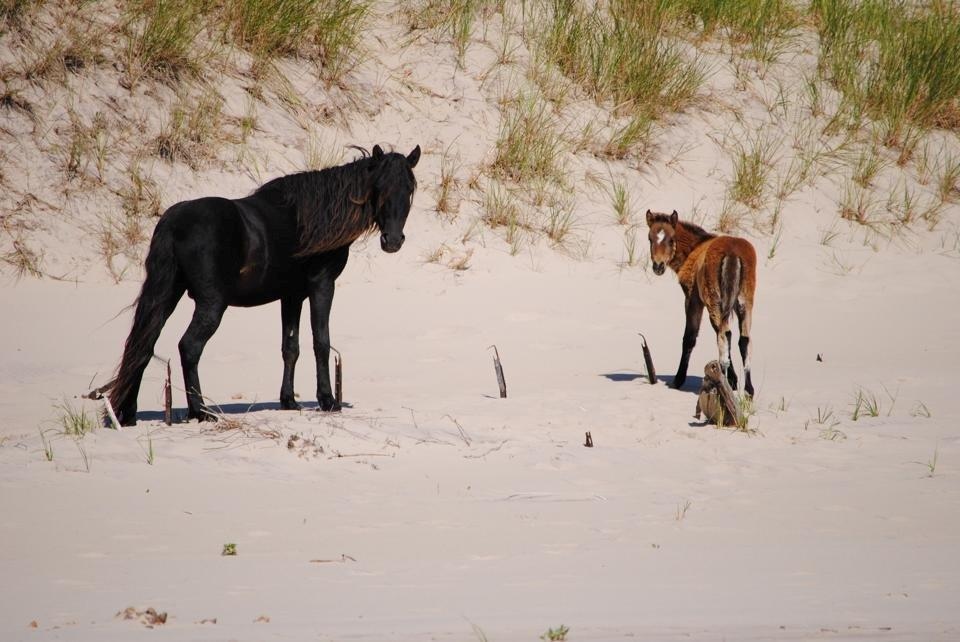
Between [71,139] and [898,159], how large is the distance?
11374 mm

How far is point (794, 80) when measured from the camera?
17.8m

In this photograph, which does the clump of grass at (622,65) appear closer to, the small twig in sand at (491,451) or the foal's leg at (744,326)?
the foal's leg at (744,326)

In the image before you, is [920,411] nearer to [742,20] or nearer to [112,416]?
[112,416]

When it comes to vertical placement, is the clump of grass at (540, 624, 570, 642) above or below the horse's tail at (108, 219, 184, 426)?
below

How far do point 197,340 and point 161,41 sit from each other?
8.12 metres

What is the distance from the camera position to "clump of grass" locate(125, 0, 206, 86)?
14.5 m

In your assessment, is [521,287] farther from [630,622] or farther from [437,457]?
[630,622]

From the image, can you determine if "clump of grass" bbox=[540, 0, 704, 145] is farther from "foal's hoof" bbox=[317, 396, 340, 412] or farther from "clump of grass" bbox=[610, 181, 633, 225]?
"foal's hoof" bbox=[317, 396, 340, 412]

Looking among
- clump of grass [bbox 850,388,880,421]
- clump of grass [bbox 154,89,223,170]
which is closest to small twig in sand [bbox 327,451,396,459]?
clump of grass [bbox 850,388,880,421]

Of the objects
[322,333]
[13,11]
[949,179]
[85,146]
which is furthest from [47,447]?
[949,179]

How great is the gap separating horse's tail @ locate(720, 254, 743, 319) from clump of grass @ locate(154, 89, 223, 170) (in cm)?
717

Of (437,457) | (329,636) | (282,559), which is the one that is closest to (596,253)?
(437,457)

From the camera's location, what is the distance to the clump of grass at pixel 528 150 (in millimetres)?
15078

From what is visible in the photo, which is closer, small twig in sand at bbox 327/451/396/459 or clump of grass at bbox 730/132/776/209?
small twig in sand at bbox 327/451/396/459
